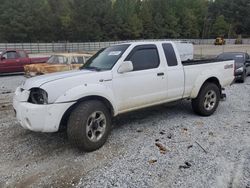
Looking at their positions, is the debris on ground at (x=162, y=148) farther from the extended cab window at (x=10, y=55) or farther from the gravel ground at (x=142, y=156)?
the extended cab window at (x=10, y=55)

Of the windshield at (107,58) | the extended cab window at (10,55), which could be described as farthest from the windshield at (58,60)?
the windshield at (107,58)

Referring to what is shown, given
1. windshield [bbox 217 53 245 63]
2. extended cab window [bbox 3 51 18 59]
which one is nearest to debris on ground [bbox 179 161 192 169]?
windshield [bbox 217 53 245 63]

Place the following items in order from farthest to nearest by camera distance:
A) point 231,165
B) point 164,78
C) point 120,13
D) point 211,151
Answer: point 120,13, point 164,78, point 211,151, point 231,165

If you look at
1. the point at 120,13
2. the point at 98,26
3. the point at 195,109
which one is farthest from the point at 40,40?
the point at 195,109

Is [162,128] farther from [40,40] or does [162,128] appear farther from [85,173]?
[40,40]

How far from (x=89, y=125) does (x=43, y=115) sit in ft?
2.50

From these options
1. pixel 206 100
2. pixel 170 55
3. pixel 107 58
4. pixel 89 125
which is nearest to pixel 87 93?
pixel 89 125

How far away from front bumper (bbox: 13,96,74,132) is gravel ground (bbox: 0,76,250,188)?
546 mm

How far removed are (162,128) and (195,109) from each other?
124 centimetres

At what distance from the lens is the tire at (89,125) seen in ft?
13.8

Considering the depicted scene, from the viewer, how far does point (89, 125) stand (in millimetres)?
4410

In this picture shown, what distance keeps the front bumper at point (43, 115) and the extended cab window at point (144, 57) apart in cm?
158

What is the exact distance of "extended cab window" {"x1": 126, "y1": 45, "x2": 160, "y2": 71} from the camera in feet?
16.8

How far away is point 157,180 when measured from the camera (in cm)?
358
